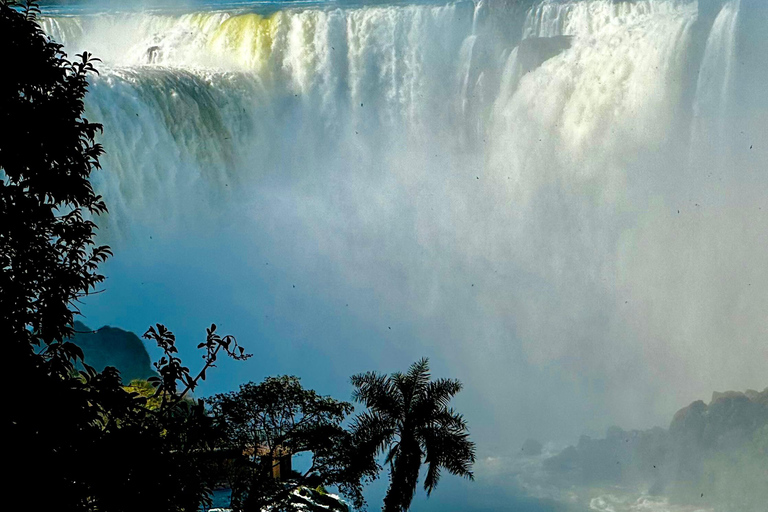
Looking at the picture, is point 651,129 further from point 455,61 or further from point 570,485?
point 570,485

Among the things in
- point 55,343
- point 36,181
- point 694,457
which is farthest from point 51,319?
point 694,457

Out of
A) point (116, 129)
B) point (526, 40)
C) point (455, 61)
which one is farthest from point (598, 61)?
point (116, 129)

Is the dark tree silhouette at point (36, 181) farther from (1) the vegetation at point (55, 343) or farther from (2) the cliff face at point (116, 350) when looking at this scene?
(2) the cliff face at point (116, 350)

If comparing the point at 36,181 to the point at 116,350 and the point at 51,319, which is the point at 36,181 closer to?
the point at 51,319

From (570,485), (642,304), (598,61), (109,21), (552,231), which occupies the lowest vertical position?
(570,485)

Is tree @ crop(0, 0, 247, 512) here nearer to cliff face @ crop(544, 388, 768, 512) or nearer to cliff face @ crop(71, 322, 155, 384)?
cliff face @ crop(544, 388, 768, 512)

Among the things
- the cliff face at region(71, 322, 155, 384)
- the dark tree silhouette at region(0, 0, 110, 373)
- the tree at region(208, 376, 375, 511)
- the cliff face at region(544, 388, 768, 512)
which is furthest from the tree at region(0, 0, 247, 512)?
the cliff face at region(71, 322, 155, 384)
